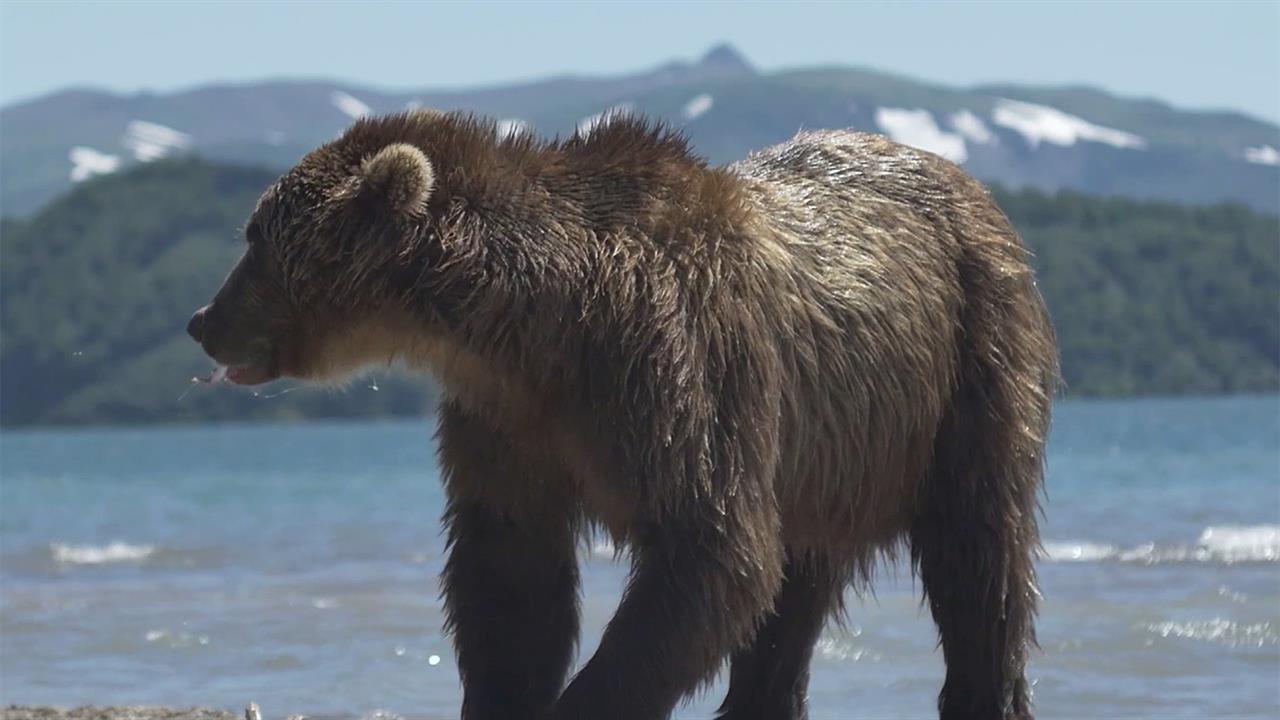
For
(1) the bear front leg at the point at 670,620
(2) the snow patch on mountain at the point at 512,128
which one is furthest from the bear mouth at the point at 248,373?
(1) the bear front leg at the point at 670,620

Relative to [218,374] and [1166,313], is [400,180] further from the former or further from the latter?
[1166,313]

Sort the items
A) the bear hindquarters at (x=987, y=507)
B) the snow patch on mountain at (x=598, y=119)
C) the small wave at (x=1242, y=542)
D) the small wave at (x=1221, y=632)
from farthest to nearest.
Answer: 1. the small wave at (x=1242, y=542)
2. the small wave at (x=1221, y=632)
3. the bear hindquarters at (x=987, y=507)
4. the snow patch on mountain at (x=598, y=119)

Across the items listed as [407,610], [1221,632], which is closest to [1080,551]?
[1221,632]

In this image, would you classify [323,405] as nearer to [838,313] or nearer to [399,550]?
[399,550]

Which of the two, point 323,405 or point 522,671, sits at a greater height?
point 522,671

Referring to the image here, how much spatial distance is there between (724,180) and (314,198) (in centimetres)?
107

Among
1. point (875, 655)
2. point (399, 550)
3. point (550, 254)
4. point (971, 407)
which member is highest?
point (550, 254)

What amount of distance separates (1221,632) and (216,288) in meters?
85.4

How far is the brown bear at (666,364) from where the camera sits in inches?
192

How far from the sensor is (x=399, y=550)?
19.3 metres

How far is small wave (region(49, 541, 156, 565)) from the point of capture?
19.4 metres

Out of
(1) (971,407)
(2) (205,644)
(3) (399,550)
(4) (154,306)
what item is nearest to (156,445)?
(4) (154,306)

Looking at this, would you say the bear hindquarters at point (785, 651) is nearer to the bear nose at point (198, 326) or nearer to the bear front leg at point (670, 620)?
the bear front leg at point (670, 620)

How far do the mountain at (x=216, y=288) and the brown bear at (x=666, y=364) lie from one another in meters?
87.7
